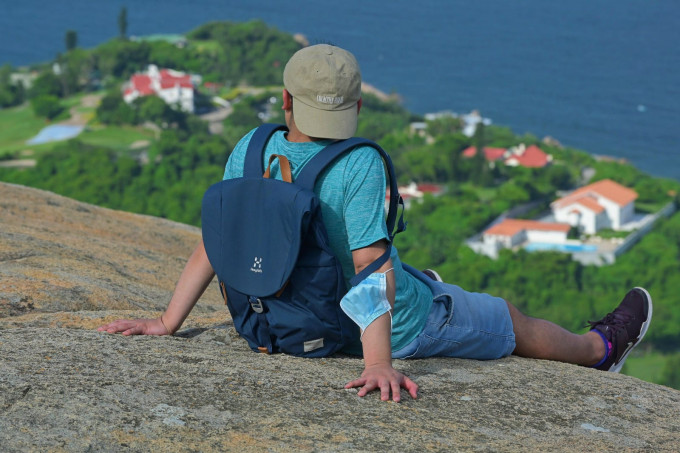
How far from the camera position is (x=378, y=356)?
2.93 metres

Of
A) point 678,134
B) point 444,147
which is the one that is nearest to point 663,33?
point 678,134

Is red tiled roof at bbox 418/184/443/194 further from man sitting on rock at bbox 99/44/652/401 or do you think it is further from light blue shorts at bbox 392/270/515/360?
man sitting on rock at bbox 99/44/652/401

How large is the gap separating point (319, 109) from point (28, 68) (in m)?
92.5

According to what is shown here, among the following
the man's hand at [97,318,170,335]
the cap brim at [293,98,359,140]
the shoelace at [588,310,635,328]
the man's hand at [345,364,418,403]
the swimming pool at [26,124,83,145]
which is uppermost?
the cap brim at [293,98,359,140]

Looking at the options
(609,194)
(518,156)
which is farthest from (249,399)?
(518,156)

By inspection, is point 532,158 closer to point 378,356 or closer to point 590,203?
point 590,203

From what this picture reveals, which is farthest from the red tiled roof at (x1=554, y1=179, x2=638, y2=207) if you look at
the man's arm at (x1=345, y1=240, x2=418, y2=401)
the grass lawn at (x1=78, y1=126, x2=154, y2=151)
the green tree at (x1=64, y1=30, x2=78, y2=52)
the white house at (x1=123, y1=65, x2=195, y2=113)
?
the green tree at (x1=64, y1=30, x2=78, y2=52)

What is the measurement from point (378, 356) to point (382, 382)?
79 mm

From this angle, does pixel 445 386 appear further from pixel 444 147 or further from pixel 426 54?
pixel 426 54

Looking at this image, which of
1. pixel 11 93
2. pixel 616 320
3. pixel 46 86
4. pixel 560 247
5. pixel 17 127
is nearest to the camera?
pixel 616 320

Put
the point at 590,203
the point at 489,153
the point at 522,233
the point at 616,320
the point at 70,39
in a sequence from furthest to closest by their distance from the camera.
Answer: the point at 70,39, the point at 489,153, the point at 590,203, the point at 522,233, the point at 616,320

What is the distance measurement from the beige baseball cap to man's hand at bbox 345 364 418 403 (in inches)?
28.3

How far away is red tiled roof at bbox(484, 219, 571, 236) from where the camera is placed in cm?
5003

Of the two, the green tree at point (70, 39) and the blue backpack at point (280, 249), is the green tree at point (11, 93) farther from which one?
the blue backpack at point (280, 249)
